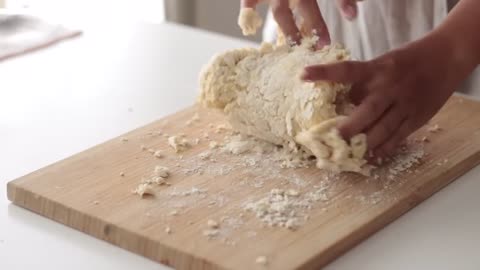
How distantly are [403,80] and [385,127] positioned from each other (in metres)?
0.06

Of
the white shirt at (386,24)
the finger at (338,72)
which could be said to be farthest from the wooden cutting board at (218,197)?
the white shirt at (386,24)

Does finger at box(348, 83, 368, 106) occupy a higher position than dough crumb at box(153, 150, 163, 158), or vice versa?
finger at box(348, 83, 368, 106)

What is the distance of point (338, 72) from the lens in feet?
3.33

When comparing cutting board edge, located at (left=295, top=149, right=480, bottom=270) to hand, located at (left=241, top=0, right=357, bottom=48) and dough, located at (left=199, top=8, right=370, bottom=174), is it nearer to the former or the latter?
dough, located at (left=199, top=8, right=370, bottom=174)

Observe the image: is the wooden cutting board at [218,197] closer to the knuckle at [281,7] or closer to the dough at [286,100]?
the dough at [286,100]

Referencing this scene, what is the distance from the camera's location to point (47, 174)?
1.06 m

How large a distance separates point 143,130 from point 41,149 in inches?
5.1

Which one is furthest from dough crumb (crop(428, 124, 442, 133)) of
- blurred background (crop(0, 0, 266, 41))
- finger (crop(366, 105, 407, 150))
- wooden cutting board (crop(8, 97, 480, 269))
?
blurred background (crop(0, 0, 266, 41))

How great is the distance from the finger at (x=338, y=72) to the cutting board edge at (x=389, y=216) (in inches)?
5.6

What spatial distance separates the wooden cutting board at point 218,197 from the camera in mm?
902

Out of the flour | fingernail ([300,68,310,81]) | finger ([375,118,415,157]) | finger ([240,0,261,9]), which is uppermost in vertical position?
finger ([240,0,261,9])

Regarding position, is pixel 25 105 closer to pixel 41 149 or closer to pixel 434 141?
pixel 41 149

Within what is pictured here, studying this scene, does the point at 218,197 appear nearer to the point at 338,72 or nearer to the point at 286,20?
the point at 338,72

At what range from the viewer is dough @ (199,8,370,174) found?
1018 mm
